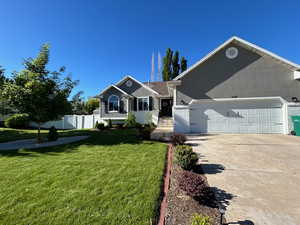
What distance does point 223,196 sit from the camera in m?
3.05

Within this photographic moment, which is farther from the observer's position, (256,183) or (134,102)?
(134,102)

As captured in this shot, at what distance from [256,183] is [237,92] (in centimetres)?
900

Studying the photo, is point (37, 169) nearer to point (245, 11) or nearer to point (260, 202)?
point (260, 202)

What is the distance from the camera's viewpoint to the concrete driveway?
2492 millimetres

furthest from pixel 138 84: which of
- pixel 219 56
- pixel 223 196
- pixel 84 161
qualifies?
pixel 223 196

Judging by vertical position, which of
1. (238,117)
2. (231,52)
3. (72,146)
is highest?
(231,52)

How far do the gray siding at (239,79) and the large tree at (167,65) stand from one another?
65.3ft

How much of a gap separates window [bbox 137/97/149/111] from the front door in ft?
6.52

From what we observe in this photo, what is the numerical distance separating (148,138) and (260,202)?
6151mm

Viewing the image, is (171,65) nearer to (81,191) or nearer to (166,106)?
(166,106)

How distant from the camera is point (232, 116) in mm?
10906

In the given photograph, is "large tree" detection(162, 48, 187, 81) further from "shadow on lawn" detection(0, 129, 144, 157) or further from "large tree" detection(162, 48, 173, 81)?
"shadow on lawn" detection(0, 129, 144, 157)

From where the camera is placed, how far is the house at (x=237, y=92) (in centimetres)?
1022

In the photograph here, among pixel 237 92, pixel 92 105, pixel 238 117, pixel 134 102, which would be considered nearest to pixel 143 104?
pixel 134 102
